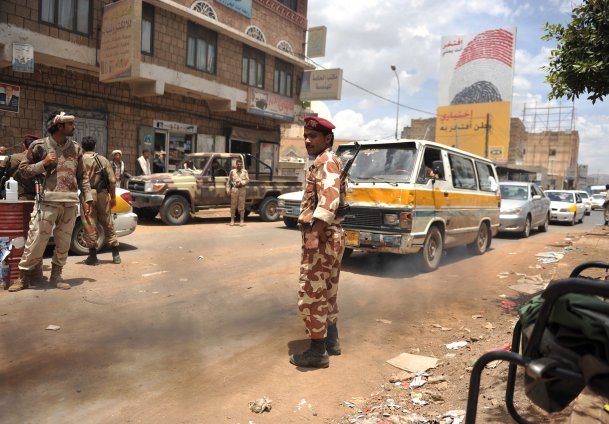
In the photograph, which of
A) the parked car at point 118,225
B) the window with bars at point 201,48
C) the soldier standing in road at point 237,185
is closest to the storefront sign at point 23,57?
the soldier standing in road at point 237,185

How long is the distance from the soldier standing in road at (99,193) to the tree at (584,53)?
5.83 metres

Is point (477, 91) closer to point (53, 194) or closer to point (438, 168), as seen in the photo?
point (438, 168)

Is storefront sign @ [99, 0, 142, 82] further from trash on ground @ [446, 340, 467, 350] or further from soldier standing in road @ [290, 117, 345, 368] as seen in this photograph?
trash on ground @ [446, 340, 467, 350]

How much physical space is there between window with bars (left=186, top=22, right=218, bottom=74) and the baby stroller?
55.0 ft

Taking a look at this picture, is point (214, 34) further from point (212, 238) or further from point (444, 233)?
point (444, 233)

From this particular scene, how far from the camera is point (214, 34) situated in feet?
57.5

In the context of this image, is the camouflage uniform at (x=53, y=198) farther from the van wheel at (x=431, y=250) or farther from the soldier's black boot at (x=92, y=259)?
the van wheel at (x=431, y=250)

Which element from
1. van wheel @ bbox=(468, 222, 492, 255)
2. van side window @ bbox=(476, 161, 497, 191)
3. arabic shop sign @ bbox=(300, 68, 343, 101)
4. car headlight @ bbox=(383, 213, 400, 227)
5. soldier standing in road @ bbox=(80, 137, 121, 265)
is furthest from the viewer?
arabic shop sign @ bbox=(300, 68, 343, 101)

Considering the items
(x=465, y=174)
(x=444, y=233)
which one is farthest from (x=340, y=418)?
(x=465, y=174)

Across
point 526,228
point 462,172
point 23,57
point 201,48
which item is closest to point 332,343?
point 462,172

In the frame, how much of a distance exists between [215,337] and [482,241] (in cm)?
699

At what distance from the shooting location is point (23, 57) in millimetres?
11516

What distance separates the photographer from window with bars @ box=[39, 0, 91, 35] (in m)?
12.5

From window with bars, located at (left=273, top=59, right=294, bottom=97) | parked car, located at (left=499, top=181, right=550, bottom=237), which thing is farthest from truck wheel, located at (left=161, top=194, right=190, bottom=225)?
window with bars, located at (left=273, top=59, right=294, bottom=97)
